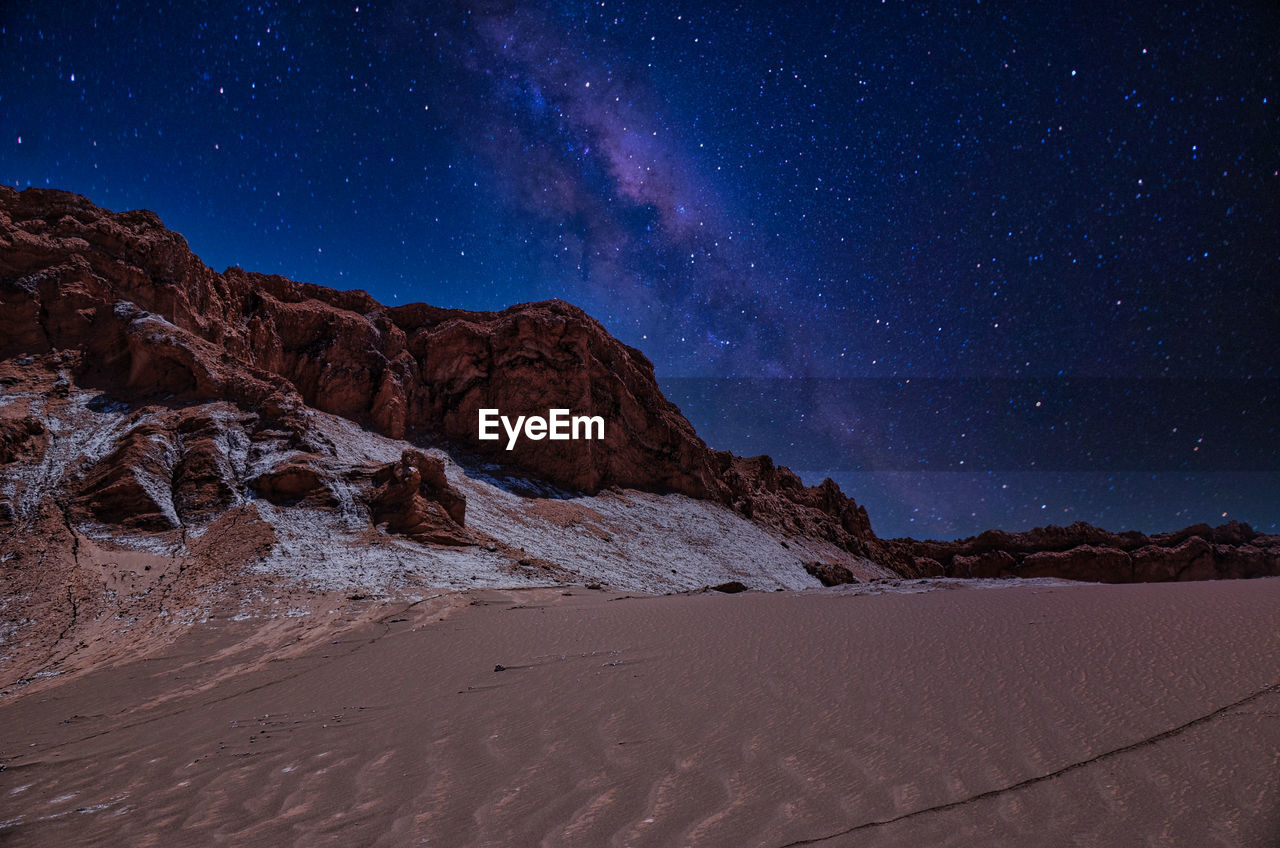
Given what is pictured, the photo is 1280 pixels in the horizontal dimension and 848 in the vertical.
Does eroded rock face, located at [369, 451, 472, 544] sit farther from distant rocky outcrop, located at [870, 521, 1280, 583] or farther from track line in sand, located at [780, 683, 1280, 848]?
distant rocky outcrop, located at [870, 521, 1280, 583]

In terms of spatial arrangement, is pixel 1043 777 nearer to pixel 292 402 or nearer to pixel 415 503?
pixel 415 503

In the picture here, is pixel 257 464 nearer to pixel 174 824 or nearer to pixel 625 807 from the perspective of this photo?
pixel 174 824

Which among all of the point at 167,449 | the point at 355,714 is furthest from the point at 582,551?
the point at 355,714

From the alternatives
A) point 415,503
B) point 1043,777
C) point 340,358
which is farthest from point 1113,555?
point 340,358

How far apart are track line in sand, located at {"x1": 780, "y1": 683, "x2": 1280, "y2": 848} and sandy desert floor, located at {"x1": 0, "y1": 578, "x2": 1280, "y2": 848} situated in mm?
14

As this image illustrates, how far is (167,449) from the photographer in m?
15.3

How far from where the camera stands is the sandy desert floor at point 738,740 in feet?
7.30

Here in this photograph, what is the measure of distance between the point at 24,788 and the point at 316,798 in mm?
2438

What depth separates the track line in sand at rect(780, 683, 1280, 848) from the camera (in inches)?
83.4

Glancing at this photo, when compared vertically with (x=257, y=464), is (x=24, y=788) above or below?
below

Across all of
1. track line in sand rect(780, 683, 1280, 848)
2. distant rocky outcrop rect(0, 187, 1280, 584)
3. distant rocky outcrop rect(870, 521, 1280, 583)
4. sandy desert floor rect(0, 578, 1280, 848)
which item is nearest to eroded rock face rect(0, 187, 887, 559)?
distant rocky outcrop rect(0, 187, 1280, 584)

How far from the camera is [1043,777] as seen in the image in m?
2.32

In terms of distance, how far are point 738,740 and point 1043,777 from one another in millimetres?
1378

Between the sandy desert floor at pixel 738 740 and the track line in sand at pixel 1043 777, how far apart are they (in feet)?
0.05
